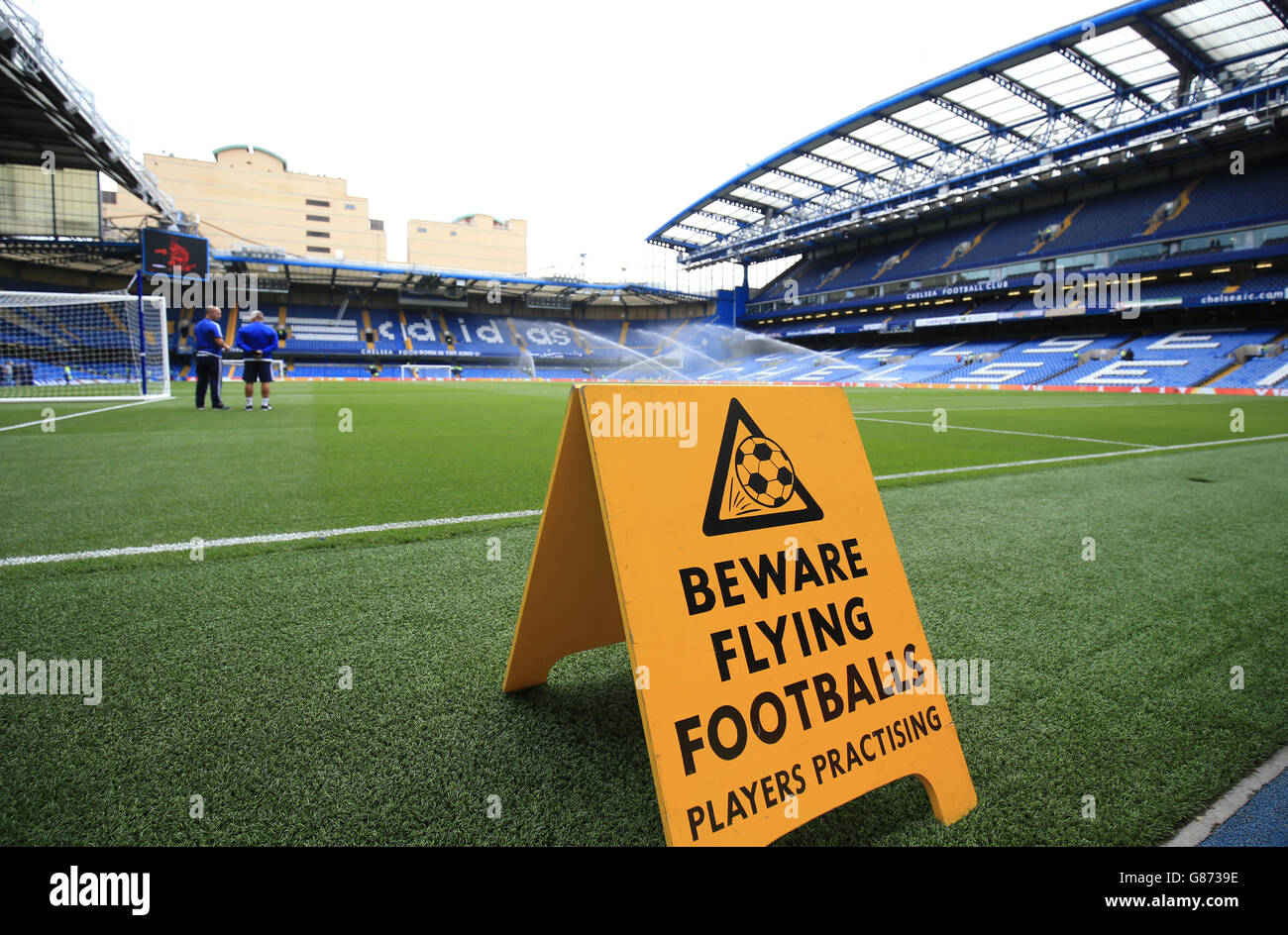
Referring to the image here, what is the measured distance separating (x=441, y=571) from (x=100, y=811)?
1.60m

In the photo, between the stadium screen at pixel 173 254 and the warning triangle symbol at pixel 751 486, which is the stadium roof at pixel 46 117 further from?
the warning triangle symbol at pixel 751 486

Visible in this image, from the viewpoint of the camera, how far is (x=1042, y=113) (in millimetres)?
31266

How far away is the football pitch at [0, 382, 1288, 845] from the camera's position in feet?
4.35

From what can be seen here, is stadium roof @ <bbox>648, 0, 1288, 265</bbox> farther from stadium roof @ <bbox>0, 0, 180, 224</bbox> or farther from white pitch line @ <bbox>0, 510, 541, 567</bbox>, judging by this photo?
stadium roof @ <bbox>0, 0, 180, 224</bbox>

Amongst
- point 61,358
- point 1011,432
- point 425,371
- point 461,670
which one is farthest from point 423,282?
point 461,670

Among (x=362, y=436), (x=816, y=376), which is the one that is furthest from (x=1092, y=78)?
(x=362, y=436)

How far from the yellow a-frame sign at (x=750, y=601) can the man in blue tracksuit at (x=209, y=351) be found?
32.6 feet

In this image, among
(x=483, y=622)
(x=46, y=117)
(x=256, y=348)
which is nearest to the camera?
(x=483, y=622)

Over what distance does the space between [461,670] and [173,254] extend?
72.1ft

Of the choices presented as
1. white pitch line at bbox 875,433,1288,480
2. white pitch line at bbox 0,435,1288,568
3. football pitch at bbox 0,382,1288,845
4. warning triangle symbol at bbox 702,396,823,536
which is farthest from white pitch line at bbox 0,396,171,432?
white pitch line at bbox 875,433,1288,480
